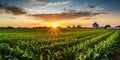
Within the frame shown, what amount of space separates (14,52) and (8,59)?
175cm

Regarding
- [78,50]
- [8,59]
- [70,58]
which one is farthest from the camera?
[78,50]

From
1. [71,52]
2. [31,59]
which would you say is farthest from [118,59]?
[31,59]

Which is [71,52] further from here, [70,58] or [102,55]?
[102,55]

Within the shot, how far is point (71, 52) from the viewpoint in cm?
1345

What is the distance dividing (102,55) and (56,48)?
577 centimetres

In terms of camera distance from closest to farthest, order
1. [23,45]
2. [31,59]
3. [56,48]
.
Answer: [31,59]
[23,45]
[56,48]

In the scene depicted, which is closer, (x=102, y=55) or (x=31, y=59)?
(x=31, y=59)

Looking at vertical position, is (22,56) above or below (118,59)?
above

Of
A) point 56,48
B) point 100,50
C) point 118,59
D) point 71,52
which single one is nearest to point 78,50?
point 71,52

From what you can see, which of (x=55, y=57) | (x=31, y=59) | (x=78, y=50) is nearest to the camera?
(x=31, y=59)

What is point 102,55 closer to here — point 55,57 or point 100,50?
point 100,50

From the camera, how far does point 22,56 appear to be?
1095 cm

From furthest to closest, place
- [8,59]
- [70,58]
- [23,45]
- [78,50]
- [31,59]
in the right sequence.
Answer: [23,45]
[78,50]
[70,58]
[31,59]
[8,59]

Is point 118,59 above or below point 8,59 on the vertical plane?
below
